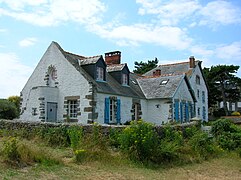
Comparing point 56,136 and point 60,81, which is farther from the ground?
point 60,81

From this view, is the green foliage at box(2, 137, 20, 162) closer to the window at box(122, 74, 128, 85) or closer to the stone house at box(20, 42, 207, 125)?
the stone house at box(20, 42, 207, 125)

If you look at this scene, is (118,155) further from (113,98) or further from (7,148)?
(113,98)

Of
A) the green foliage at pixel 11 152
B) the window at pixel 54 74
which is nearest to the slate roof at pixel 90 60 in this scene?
the window at pixel 54 74

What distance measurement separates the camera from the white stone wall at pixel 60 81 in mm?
19266

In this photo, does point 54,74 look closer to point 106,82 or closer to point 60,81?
point 60,81

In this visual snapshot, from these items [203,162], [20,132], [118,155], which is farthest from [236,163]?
[20,132]

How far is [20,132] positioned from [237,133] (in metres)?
10.4

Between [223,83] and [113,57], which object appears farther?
[223,83]

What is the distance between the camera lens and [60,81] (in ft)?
67.6

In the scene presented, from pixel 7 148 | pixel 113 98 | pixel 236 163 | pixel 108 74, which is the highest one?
pixel 108 74

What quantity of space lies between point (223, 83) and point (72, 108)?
1144 inches

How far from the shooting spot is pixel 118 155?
10625 mm

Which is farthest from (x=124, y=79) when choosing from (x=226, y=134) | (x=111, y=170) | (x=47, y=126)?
(x=111, y=170)

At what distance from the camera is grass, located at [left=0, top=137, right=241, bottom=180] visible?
804 centimetres
